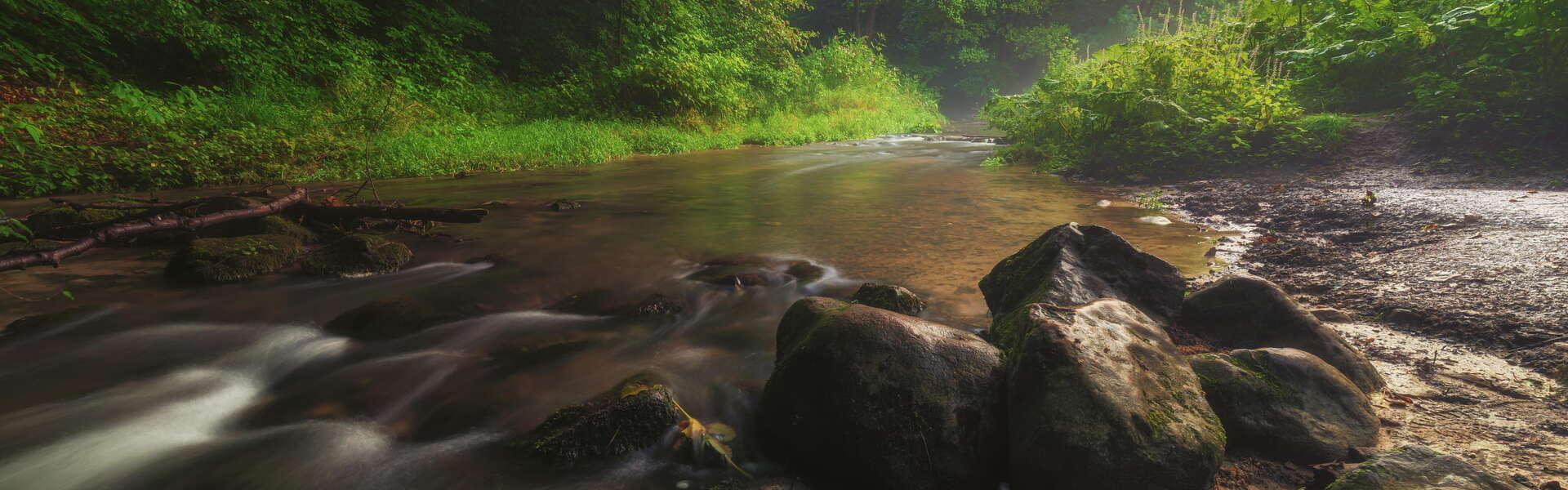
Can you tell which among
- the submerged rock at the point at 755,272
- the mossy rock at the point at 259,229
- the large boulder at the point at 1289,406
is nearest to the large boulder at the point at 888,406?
the large boulder at the point at 1289,406

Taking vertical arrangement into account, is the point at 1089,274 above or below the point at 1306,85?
below

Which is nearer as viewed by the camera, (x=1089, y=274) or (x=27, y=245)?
(x=1089, y=274)

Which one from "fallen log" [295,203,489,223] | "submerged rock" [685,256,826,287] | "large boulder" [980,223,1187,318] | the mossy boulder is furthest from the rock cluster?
"fallen log" [295,203,489,223]

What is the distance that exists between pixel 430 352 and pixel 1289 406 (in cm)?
410

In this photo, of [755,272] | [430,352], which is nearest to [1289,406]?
[755,272]

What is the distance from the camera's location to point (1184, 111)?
28.7ft

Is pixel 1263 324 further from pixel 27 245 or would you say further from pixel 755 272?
pixel 27 245

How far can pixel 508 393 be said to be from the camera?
315 cm

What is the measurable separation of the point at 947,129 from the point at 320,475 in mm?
27503

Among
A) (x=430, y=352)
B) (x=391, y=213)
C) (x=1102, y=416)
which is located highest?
(x=391, y=213)

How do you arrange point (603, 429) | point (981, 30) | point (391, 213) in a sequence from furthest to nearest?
point (981, 30), point (391, 213), point (603, 429)

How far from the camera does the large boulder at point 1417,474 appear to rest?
181cm

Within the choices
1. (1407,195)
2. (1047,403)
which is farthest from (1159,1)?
(1047,403)

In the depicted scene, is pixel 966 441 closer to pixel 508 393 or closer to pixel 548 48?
pixel 508 393
